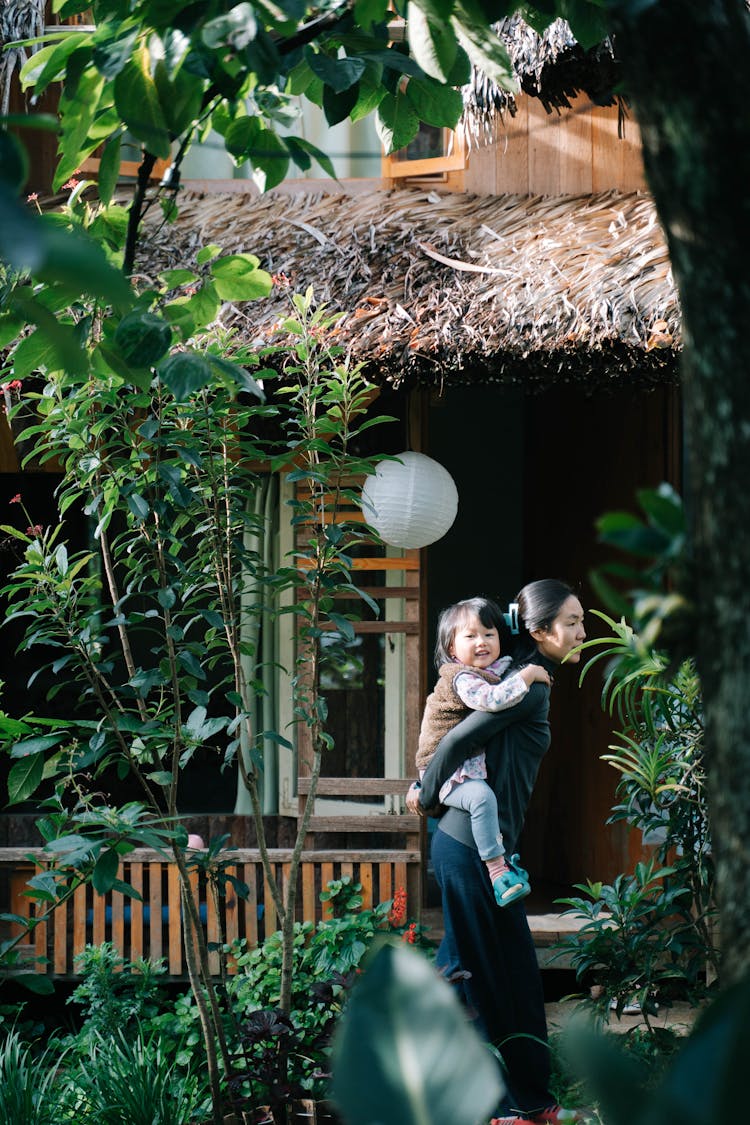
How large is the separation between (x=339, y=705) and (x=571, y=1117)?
9.67 feet

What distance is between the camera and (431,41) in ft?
4.76

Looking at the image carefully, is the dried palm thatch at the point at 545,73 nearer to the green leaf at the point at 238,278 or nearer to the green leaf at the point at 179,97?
the green leaf at the point at 238,278

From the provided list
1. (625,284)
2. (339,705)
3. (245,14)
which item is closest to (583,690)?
(339,705)

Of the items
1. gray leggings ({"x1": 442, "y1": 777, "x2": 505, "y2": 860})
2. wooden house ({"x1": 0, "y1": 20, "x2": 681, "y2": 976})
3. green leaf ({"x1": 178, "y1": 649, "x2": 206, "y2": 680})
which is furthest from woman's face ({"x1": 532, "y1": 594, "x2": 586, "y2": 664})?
green leaf ({"x1": 178, "y1": 649, "x2": 206, "y2": 680})

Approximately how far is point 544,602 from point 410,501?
105 centimetres

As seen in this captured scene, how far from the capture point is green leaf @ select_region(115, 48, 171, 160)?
141 cm

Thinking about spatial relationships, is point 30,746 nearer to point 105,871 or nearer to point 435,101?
point 105,871

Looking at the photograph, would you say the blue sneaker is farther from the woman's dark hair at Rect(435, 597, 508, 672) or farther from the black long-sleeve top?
the woman's dark hair at Rect(435, 597, 508, 672)

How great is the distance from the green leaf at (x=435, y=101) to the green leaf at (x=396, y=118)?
2 centimetres

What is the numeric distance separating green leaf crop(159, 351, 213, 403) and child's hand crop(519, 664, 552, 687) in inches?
91.2

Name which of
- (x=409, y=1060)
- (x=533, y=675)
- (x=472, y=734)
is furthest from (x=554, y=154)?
(x=409, y=1060)

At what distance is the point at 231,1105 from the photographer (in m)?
2.95

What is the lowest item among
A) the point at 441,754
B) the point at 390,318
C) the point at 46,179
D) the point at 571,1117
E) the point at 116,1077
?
the point at 116,1077

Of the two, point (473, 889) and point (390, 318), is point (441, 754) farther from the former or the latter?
point (390, 318)
